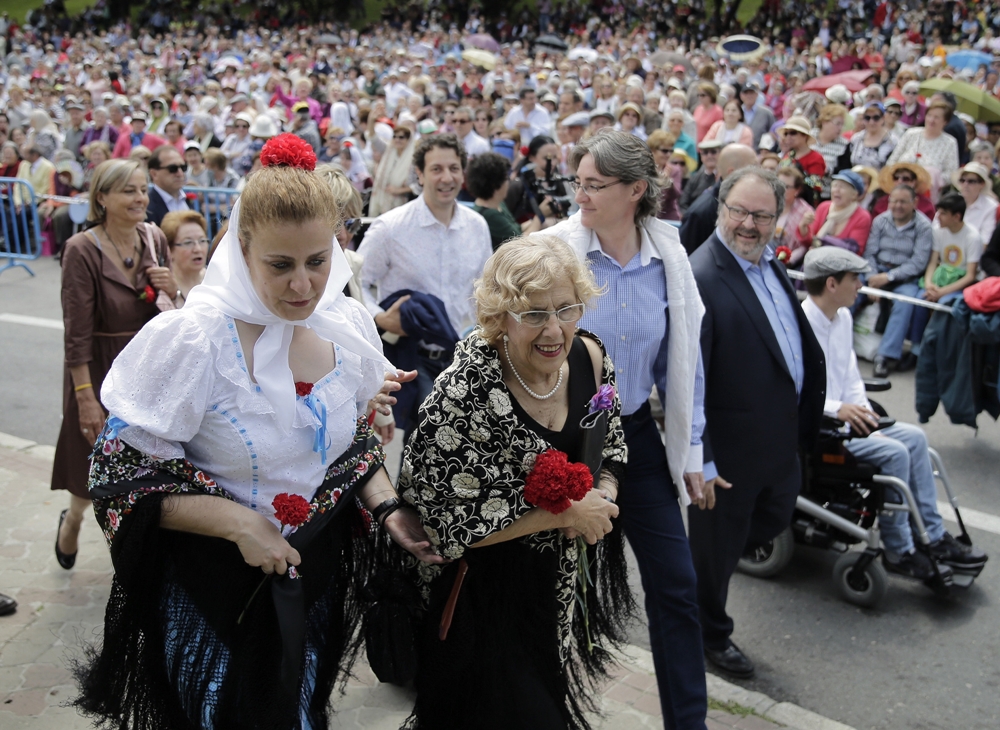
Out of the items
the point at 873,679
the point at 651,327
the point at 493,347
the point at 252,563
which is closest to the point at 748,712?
the point at 873,679

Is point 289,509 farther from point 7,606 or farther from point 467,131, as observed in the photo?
point 467,131

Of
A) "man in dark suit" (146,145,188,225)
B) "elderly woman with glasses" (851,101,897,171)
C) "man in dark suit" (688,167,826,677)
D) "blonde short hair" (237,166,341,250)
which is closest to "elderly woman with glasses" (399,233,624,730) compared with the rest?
"blonde short hair" (237,166,341,250)

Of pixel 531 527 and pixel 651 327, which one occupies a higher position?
pixel 651 327

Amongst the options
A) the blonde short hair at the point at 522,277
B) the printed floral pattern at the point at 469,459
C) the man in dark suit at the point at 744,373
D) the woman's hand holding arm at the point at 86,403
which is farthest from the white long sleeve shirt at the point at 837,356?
the woman's hand holding arm at the point at 86,403

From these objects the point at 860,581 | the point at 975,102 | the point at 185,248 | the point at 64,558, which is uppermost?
the point at 975,102

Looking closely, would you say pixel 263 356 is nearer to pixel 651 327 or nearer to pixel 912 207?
pixel 651 327

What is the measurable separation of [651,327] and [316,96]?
18.3 metres

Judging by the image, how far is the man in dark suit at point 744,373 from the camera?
397 cm

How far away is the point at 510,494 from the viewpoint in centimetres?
280

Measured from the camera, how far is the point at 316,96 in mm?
20453

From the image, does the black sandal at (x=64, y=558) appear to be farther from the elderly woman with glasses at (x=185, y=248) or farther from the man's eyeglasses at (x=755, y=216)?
the man's eyeglasses at (x=755, y=216)

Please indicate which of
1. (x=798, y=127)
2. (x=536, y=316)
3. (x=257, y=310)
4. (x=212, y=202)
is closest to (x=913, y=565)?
(x=536, y=316)

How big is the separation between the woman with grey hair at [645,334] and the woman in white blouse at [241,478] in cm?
115

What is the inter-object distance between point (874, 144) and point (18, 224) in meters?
12.1
